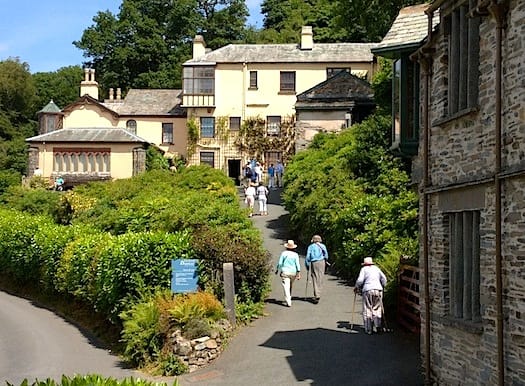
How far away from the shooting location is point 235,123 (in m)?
54.8

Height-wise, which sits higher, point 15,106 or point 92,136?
point 15,106

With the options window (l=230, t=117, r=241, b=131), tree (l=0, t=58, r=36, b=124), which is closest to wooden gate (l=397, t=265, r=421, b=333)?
window (l=230, t=117, r=241, b=131)

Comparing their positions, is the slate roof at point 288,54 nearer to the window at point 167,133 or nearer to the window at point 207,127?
the window at point 207,127

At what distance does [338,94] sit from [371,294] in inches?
1135

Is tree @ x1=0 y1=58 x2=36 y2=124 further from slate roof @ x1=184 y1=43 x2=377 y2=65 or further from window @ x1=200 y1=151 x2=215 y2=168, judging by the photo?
slate roof @ x1=184 y1=43 x2=377 y2=65

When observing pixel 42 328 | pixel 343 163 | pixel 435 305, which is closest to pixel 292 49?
pixel 343 163

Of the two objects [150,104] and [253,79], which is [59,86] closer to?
[150,104]

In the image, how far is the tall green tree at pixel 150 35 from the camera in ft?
241

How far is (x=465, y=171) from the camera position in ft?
40.4

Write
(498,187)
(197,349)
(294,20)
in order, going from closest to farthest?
(498,187) < (197,349) < (294,20)

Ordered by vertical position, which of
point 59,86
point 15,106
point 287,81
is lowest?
point 287,81

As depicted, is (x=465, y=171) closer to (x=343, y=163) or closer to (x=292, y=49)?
(x=343, y=163)

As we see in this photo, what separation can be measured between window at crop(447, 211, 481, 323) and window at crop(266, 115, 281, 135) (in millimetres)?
41618

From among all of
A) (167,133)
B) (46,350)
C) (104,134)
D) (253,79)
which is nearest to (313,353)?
(46,350)
